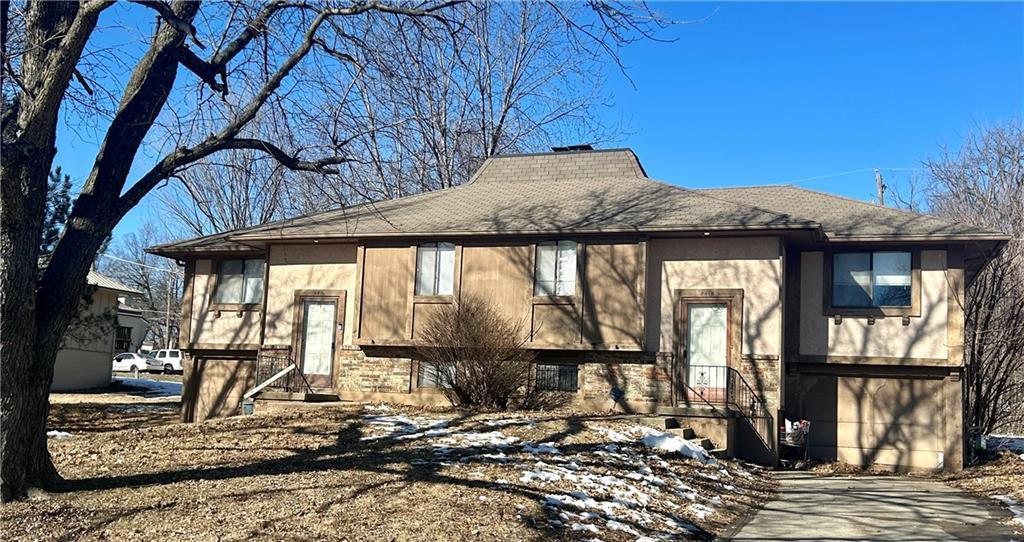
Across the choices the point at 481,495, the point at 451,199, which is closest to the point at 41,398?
the point at 481,495

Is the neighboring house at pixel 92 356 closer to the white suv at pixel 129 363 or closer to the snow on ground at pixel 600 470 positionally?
the white suv at pixel 129 363

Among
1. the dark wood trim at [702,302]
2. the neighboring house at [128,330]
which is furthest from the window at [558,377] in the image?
the neighboring house at [128,330]

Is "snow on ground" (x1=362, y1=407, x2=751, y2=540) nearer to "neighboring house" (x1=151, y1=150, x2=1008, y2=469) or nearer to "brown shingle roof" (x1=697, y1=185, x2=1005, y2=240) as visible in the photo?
"neighboring house" (x1=151, y1=150, x2=1008, y2=469)

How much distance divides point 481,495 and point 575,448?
320 centimetres

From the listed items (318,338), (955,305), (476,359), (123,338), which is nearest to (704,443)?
(476,359)

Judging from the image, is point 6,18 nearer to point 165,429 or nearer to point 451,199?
point 165,429

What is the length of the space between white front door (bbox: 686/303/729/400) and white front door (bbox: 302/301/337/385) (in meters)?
7.64

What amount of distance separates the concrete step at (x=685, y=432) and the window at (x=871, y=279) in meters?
4.70

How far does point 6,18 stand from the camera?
8.34 metres

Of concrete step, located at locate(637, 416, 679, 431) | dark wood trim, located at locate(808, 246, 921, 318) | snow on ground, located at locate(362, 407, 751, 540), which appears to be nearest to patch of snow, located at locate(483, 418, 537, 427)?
snow on ground, located at locate(362, 407, 751, 540)

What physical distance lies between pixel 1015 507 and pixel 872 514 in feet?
6.71

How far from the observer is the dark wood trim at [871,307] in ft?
56.2

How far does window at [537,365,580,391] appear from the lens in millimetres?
17453

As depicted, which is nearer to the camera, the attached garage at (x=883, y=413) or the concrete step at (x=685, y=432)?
the concrete step at (x=685, y=432)
